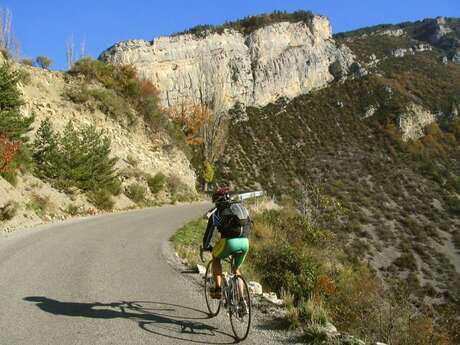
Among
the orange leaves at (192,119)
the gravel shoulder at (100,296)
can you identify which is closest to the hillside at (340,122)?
the orange leaves at (192,119)

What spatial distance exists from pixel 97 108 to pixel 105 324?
1139 inches

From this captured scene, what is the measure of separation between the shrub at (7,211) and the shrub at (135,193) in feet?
40.0

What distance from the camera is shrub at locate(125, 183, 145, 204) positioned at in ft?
89.2

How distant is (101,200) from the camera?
22.5 m

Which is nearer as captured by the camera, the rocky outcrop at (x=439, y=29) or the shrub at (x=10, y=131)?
the shrub at (x=10, y=131)

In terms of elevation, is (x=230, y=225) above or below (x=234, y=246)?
above

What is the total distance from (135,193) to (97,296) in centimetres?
2071

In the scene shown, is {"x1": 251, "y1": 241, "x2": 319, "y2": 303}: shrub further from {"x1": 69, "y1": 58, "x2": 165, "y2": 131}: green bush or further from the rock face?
the rock face

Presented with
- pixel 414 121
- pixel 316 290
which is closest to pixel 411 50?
pixel 414 121

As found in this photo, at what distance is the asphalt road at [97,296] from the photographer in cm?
541

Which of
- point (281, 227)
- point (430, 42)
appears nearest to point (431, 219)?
point (281, 227)

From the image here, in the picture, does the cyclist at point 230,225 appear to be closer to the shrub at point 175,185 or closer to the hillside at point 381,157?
the hillside at point 381,157

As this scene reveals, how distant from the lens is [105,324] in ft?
18.8

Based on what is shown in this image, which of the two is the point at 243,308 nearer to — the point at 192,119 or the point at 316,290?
the point at 316,290
